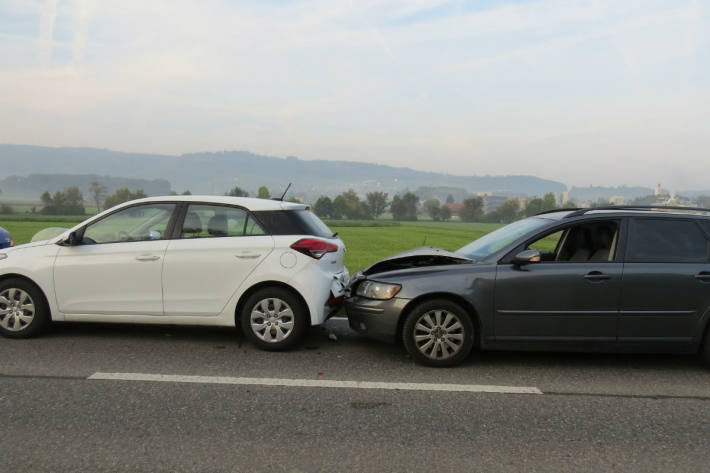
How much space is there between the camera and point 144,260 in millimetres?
5453

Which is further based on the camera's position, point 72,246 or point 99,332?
point 99,332

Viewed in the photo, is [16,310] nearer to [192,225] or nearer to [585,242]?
[192,225]

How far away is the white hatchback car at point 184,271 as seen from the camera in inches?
210

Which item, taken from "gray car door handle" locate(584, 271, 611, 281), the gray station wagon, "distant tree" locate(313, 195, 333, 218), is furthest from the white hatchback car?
"distant tree" locate(313, 195, 333, 218)

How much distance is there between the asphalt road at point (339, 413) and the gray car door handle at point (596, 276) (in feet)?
2.91

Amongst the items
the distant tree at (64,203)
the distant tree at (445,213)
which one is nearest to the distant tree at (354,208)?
the distant tree at (445,213)

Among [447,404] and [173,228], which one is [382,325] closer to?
[447,404]

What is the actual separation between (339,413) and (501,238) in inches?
106

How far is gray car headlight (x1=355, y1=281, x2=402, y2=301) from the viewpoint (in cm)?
496

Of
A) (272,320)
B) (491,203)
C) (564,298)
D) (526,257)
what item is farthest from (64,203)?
(564,298)

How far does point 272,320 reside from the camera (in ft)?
17.5

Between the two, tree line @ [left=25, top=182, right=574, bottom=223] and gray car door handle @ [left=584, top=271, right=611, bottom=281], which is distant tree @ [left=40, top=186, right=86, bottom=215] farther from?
gray car door handle @ [left=584, top=271, right=611, bottom=281]

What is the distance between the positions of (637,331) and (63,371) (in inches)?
207

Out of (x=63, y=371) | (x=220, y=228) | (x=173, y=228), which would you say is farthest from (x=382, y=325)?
(x=63, y=371)
